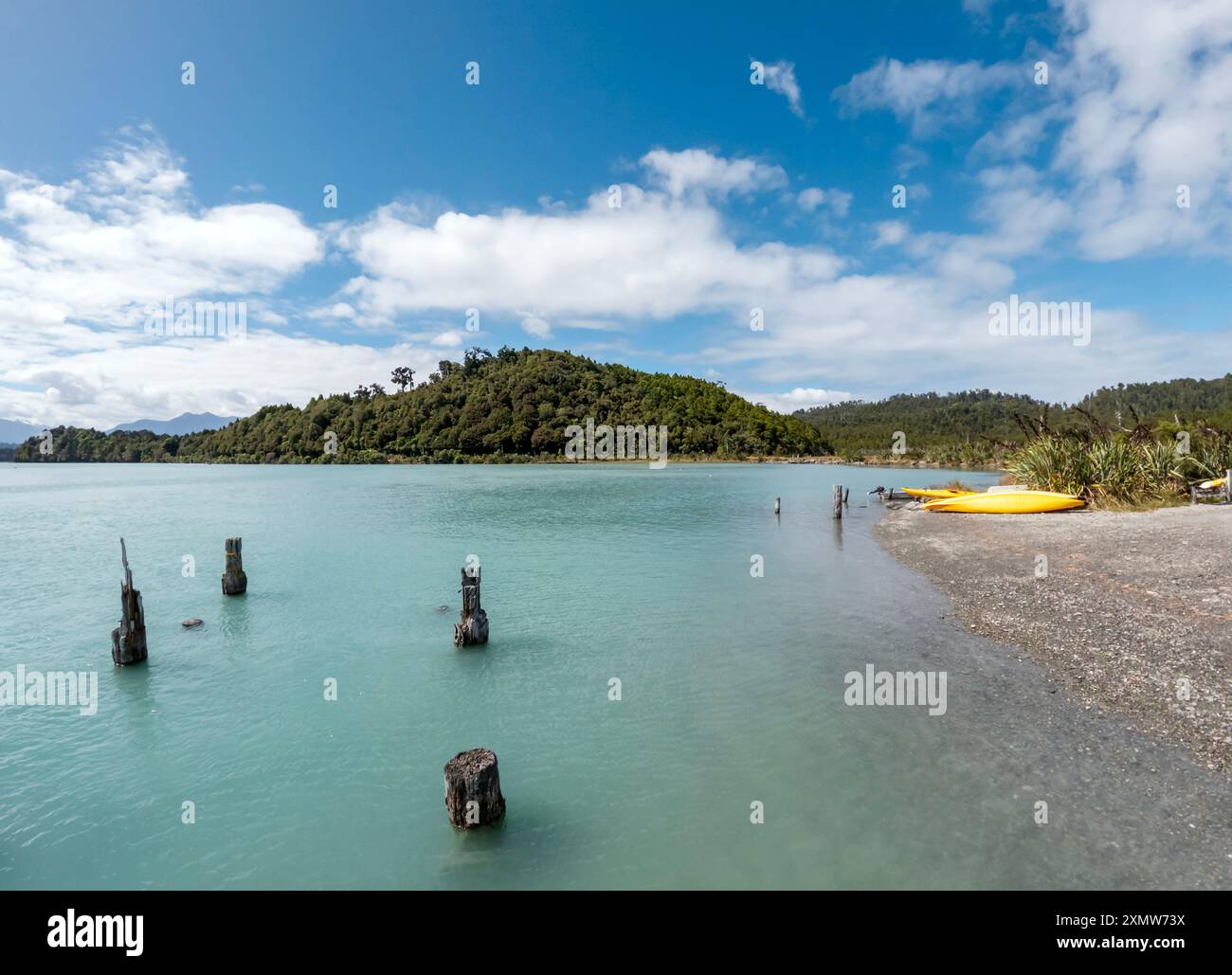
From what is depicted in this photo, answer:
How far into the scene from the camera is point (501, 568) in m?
19.6

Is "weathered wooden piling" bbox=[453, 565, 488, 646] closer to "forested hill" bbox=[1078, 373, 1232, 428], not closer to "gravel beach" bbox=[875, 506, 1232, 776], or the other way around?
"gravel beach" bbox=[875, 506, 1232, 776]

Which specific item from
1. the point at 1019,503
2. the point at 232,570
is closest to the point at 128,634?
the point at 232,570

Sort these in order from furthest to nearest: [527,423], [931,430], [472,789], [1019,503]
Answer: [931,430] < [527,423] < [1019,503] < [472,789]

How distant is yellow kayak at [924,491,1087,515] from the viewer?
A: 24281 millimetres

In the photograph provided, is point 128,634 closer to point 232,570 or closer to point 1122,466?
point 232,570

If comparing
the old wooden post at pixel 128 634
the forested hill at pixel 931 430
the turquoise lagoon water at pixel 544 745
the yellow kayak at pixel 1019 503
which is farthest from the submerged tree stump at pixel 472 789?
the forested hill at pixel 931 430

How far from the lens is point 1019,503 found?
24734mm

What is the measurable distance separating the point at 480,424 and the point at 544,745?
457 ft

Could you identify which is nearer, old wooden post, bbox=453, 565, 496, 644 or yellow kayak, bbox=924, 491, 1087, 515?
old wooden post, bbox=453, 565, 496, 644

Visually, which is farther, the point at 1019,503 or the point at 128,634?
the point at 1019,503

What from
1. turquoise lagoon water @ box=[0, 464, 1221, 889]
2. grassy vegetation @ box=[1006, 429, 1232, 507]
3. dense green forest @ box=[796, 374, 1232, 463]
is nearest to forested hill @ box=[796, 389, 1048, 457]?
dense green forest @ box=[796, 374, 1232, 463]

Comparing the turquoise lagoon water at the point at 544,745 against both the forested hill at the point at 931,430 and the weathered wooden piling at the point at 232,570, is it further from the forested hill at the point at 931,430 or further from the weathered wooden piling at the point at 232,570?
the forested hill at the point at 931,430

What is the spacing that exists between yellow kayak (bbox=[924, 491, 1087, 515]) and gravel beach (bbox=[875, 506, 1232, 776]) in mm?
1521

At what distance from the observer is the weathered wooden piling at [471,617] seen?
11430mm
